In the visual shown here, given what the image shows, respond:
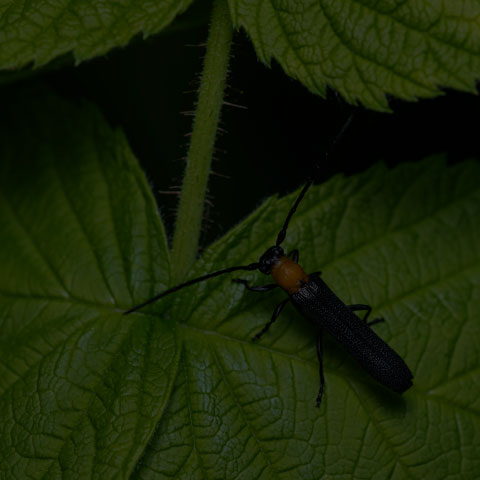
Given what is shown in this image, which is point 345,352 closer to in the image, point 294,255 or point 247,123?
point 294,255

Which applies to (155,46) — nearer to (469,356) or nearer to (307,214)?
(307,214)

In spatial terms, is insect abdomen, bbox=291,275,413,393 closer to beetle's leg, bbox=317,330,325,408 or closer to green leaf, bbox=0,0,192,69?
beetle's leg, bbox=317,330,325,408

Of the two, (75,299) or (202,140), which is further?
(75,299)

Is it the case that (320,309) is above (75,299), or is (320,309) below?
below

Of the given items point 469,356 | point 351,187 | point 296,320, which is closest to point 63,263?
point 296,320

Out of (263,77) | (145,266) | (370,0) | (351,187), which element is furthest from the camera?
(263,77)

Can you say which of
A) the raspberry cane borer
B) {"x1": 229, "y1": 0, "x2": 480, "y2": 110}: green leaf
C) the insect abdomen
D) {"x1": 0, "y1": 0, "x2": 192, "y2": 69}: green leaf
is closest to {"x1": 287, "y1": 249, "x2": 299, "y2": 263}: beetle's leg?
the raspberry cane borer

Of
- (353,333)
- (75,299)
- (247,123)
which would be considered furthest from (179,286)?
(247,123)

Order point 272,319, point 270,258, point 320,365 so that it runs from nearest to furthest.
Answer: point 320,365 < point 272,319 < point 270,258
